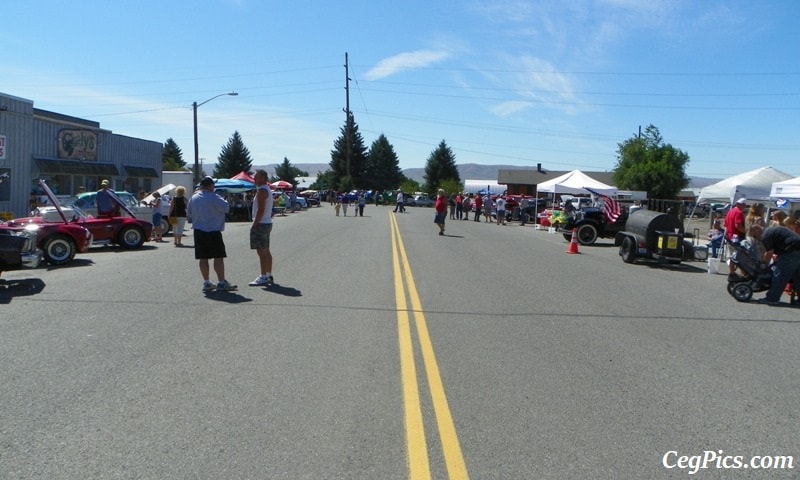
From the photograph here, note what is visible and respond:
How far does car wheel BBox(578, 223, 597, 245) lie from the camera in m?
24.5

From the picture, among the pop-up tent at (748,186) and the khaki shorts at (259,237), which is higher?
the pop-up tent at (748,186)

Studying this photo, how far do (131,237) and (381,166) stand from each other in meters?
92.6

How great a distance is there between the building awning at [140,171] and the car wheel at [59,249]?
87.3ft

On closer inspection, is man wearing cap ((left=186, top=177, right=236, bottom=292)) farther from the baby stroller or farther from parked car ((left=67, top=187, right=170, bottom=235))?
parked car ((left=67, top=187, right=170, bottom=235))

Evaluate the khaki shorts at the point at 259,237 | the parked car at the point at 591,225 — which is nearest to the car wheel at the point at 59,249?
the khaki shorts at the point at 259,237

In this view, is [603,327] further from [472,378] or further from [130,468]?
[130,468]

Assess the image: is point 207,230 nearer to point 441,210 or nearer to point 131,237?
point 131,237

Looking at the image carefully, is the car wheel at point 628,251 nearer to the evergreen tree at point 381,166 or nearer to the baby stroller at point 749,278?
the baby stroller at point 749,278

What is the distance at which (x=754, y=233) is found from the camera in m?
12.6

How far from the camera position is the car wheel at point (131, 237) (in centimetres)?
1750

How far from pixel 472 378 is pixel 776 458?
2.42 metres

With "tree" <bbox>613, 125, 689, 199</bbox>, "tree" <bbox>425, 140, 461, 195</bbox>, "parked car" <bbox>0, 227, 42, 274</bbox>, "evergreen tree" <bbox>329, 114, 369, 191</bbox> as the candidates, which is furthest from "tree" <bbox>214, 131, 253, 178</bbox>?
"parked car" <bbox>0, 227, 42, 274</bbox>

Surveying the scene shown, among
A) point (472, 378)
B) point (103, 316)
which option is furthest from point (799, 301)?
point (103, 316)

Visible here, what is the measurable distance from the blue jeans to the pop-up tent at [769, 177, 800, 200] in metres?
9.55
